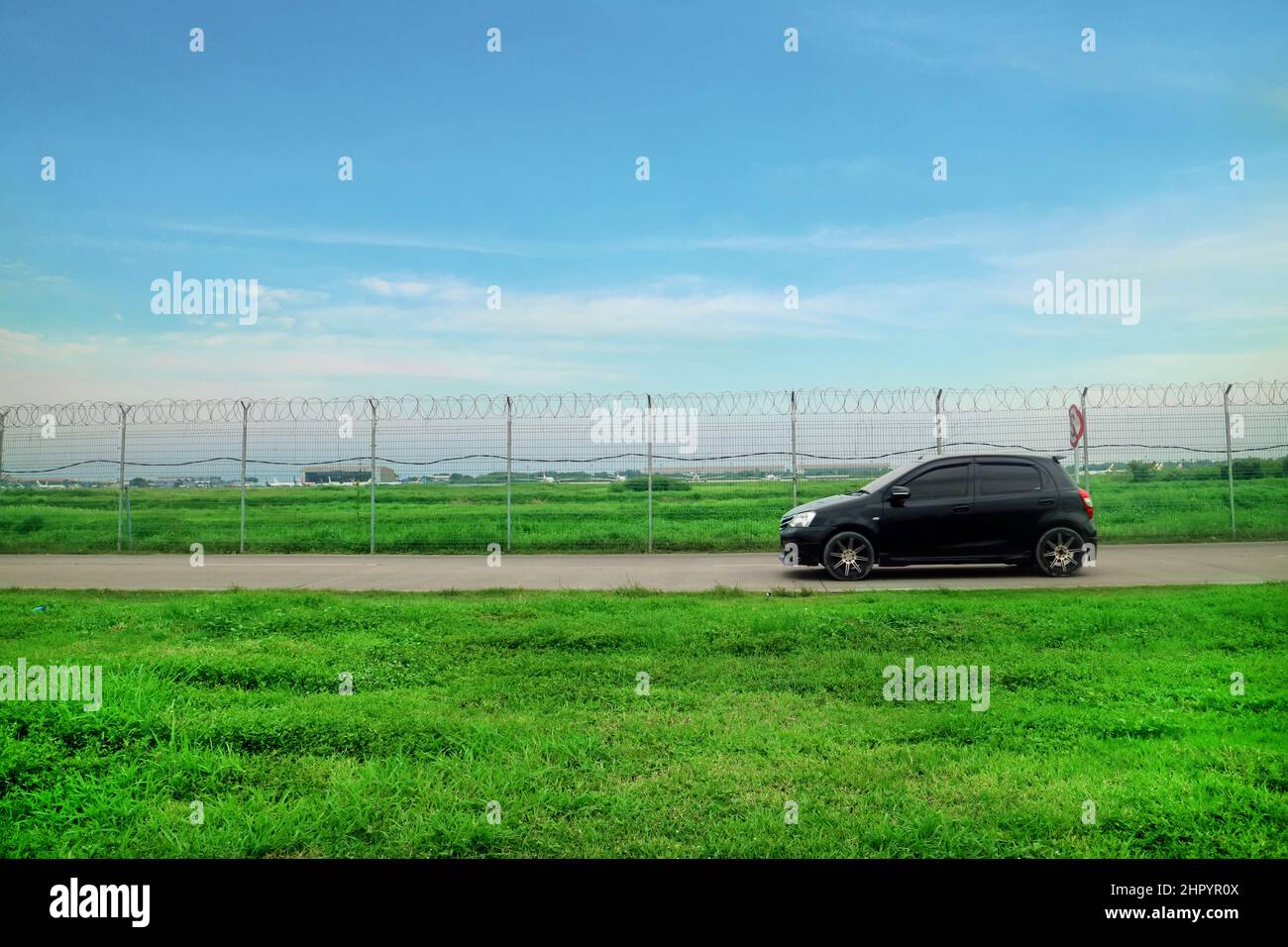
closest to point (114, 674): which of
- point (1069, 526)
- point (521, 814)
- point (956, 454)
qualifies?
point (521, 814)

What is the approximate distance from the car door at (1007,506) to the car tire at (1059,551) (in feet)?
0.59

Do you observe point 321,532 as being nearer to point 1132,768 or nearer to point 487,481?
point 487,481

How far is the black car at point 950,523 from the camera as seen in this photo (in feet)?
41.5

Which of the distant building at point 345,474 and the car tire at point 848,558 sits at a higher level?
the distant building at point 345,474

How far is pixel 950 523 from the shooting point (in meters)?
12.7

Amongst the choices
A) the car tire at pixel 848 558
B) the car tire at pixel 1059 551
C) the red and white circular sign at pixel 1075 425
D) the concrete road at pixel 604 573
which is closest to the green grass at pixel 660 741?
A: the concrete road at pixel 604 573

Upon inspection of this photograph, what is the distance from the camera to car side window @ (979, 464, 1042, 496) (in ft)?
42.3

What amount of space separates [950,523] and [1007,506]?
859mm

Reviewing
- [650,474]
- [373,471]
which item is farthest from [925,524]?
[373,471]

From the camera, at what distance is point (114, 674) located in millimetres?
6180

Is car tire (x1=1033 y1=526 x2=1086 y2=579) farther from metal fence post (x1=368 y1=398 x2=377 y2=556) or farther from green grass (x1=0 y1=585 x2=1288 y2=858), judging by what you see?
metal fence post (x1=368 y1=398 x2=377 y2=556)

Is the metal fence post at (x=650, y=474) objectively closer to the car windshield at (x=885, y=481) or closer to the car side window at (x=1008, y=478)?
the car windshield at (x=885, y=481)

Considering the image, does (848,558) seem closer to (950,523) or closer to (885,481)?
(885,481)
